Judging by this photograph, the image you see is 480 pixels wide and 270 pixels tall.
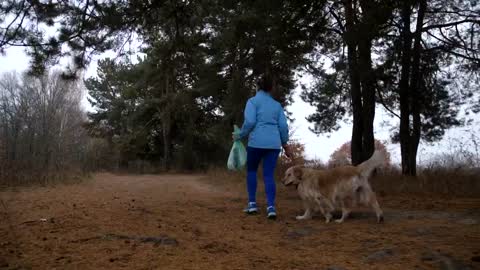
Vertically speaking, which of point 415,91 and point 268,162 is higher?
point 415,91

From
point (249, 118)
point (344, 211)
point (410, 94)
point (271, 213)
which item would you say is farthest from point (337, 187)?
point (410, 94)

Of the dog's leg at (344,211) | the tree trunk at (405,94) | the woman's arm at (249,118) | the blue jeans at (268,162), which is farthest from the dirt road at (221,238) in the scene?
the tree trunk at (405,94)

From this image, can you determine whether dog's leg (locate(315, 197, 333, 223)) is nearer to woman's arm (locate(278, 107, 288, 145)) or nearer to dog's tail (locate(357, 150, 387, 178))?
dog's tail (locate(357, 150, 387, 178))

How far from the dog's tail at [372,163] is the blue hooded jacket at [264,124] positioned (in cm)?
132

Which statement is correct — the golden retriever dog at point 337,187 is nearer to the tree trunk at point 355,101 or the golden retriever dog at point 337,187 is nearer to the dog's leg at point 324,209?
the dog's leg at point 324,209

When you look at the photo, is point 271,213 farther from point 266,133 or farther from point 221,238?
point 221,238

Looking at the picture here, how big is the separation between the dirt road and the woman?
609 millimetres

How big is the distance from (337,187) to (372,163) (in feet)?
2.01

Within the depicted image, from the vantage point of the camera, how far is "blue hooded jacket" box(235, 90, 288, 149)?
23.6 ft

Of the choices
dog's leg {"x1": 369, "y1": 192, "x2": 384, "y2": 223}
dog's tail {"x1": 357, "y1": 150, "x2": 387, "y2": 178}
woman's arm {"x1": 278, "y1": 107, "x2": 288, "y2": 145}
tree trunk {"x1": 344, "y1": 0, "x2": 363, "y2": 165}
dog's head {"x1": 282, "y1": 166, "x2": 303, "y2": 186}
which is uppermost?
tree trunk {"x1": 344, "y1": 0, "x2": 363, "y2": 165}

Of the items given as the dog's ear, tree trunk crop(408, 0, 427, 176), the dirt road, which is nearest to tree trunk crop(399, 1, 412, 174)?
tree trunk crop(408, 0, 427, 176)

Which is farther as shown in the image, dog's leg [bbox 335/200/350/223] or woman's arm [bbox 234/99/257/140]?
woman's arm [bbox 234/99/257/140]

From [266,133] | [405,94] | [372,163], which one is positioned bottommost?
[372,163]

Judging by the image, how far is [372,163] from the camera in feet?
21.8
